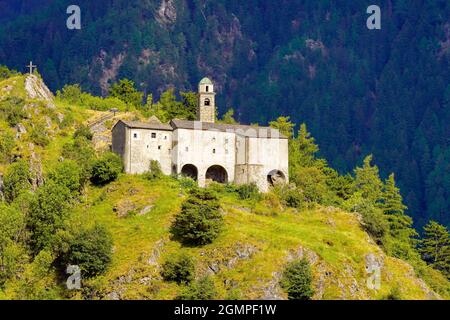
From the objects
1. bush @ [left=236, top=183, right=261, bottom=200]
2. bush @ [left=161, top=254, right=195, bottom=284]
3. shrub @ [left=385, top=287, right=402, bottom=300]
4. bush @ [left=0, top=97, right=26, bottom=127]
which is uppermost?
bush @ [left=0, top=97, right=26, bottom=127]

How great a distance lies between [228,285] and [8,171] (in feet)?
99.5

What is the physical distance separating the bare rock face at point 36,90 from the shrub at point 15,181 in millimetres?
Answer: 19000

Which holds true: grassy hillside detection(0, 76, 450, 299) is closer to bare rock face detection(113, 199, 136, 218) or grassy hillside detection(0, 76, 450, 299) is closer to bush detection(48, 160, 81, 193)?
bare rock face detection(113, 199, 136, 218)

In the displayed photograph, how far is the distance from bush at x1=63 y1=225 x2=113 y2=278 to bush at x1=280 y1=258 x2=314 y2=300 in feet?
54.4

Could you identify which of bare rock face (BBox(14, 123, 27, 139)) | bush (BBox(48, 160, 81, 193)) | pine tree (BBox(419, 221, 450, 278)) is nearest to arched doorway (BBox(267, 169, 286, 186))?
bush (BBox(48, 160, 81, 193))

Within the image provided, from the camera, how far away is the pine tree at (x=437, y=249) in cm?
12900

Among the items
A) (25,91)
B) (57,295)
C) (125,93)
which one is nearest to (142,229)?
(57,295)

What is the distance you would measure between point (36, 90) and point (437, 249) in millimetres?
54270

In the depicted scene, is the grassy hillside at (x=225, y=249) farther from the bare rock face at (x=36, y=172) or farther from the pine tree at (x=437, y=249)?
the pine tree at (x=437, y=249)

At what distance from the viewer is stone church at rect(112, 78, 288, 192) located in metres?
113

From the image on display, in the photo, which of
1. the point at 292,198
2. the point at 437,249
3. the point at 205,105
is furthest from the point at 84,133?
the point at 437,249

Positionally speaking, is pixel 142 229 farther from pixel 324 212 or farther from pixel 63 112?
pixel 63 112

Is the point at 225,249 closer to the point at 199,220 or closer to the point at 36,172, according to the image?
the point at 199,220
